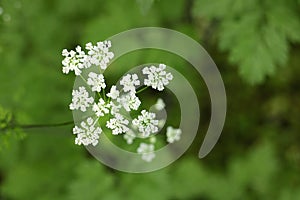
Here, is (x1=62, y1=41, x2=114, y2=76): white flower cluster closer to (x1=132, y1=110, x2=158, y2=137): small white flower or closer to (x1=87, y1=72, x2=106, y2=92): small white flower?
(x1=87, y1=72, x2=106, y2=92): small white flower

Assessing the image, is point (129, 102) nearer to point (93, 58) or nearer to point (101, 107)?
point (101, 107)

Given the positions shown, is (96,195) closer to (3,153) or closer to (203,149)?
(3,153)

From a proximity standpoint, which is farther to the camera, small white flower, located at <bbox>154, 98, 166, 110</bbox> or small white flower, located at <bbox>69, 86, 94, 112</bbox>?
small white flower, located at <bbox>154, 98, 166, 110</bbox>

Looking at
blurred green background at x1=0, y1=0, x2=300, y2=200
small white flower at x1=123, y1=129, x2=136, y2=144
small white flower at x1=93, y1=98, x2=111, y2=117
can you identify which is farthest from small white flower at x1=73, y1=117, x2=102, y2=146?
blurred green background at x1=0, y1=0, x2=300, y2=200

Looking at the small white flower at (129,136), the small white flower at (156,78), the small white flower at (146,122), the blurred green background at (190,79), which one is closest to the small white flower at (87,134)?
the small white flower at (146,122)

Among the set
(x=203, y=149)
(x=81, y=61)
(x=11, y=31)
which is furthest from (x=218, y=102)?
(x=81, y=61)

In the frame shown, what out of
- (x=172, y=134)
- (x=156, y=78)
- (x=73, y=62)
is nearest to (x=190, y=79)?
(x=172, y=134)

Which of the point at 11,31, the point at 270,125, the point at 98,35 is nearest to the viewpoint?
the point at 98,35

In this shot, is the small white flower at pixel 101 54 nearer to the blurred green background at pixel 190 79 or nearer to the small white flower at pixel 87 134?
the small white flower at pixel 87 134
